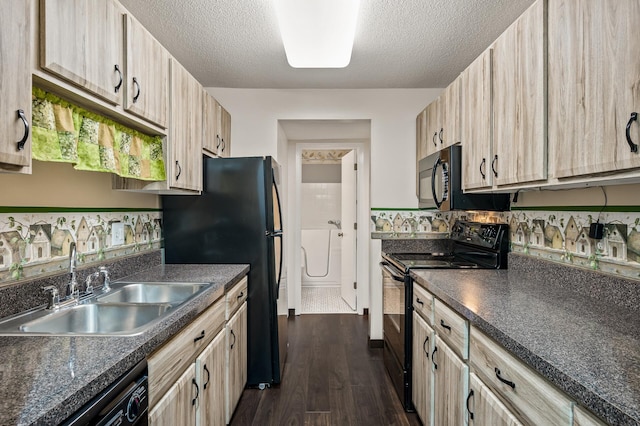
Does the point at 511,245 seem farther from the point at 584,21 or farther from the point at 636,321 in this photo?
the point at 584,21

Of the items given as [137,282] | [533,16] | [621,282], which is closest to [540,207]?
[621,282]

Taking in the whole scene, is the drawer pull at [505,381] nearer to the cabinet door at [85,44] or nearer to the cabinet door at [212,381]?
the cabinet door at [212,381]

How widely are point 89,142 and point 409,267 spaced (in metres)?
1.85

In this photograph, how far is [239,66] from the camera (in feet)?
8.52

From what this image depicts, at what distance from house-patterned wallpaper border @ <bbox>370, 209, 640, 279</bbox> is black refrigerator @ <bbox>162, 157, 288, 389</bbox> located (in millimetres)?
1604

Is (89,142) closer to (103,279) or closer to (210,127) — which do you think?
(103,279)

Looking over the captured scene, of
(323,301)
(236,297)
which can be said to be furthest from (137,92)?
(323,301)

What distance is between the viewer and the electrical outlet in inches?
74.5

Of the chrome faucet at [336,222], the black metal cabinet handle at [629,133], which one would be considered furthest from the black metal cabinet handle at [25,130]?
the chrome faucet at [336,222]

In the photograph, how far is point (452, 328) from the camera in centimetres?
149

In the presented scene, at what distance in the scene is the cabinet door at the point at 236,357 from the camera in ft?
6.31

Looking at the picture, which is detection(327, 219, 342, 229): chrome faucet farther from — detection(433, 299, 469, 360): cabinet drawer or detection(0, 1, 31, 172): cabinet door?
detection(0, 1, 31, 172): cabinet door

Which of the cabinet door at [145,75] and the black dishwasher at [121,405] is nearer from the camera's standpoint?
the black dishwasher at [121,405]

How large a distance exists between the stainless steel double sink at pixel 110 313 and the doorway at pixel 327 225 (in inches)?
76.0
